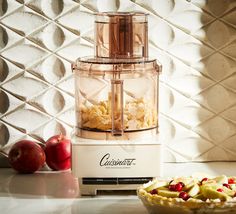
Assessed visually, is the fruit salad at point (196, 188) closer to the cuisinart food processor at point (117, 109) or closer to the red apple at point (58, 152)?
the cuisinart food processor at point (117, 109)

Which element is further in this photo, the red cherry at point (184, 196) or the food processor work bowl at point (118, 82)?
the food processor work bowl at point (118, 82)

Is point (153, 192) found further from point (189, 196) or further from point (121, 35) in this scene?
point (121, 35)

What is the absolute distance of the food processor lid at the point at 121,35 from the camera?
173 centimetres

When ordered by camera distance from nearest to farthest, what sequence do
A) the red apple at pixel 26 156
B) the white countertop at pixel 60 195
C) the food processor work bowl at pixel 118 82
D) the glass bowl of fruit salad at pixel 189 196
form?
the glass bowl of fruit salad at pixel 189 196 < the white countertop at pixel 60 195 < the food processor work bowl at pixel 118 82 < the red apple at pixel 26 156

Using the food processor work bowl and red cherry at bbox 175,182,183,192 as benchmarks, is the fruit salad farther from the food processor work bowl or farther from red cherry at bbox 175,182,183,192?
the food processor work bowl

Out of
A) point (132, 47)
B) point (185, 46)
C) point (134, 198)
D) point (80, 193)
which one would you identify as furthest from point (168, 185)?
point (185, 46)

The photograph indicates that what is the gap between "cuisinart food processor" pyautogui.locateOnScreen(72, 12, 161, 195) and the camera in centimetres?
168

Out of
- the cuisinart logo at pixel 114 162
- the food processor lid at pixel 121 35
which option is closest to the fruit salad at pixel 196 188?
the cuisinart logo at pixel 114 162

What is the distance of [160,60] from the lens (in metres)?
1.93

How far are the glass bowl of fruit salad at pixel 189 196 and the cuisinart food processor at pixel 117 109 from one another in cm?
13

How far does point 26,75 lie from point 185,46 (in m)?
0.42

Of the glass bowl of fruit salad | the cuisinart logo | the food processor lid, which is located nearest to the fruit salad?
the glass bowl of fruit salad

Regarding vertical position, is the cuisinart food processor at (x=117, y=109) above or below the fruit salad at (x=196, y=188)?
above

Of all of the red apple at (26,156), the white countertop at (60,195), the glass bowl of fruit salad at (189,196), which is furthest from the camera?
the red apple at (26,156)
